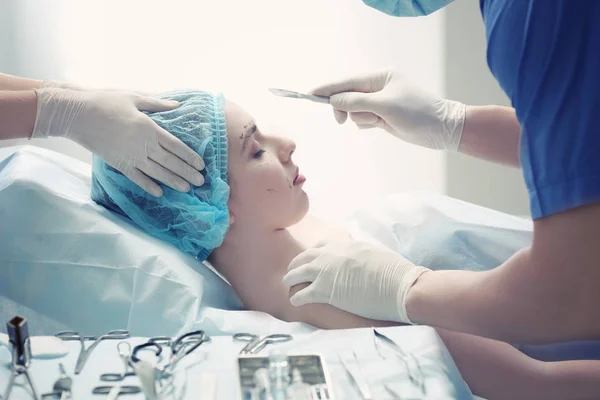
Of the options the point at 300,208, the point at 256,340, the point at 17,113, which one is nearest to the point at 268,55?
the point at 300,208

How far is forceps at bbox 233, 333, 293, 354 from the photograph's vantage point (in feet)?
3.75

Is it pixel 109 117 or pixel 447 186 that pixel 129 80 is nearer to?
pixel 109 117

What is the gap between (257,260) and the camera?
1700 mm

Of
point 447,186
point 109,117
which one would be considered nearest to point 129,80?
point 109,117

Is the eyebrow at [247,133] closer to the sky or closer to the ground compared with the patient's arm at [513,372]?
closer to the sky

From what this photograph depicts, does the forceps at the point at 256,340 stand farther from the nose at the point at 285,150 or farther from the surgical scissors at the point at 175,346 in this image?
the nose at the point at 285,150

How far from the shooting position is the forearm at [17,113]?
58.1 inches

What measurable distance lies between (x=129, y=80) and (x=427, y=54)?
111 cm

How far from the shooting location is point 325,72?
95.7 inches

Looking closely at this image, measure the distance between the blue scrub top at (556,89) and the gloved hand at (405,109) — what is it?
70 centimetres

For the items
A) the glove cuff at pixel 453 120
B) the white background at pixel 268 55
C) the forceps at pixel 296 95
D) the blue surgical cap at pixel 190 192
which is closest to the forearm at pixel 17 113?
the blue surgical cap at pixel 190 192

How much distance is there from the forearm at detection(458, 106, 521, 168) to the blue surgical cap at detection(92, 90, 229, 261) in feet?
2.14

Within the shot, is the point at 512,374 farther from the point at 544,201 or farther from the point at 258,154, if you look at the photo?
the point at 258,154

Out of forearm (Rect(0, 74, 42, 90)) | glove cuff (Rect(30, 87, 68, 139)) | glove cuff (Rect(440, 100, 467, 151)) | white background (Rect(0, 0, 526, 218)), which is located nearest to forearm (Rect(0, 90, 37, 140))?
glove cuff (Rect(30, 87, 68, 139))
